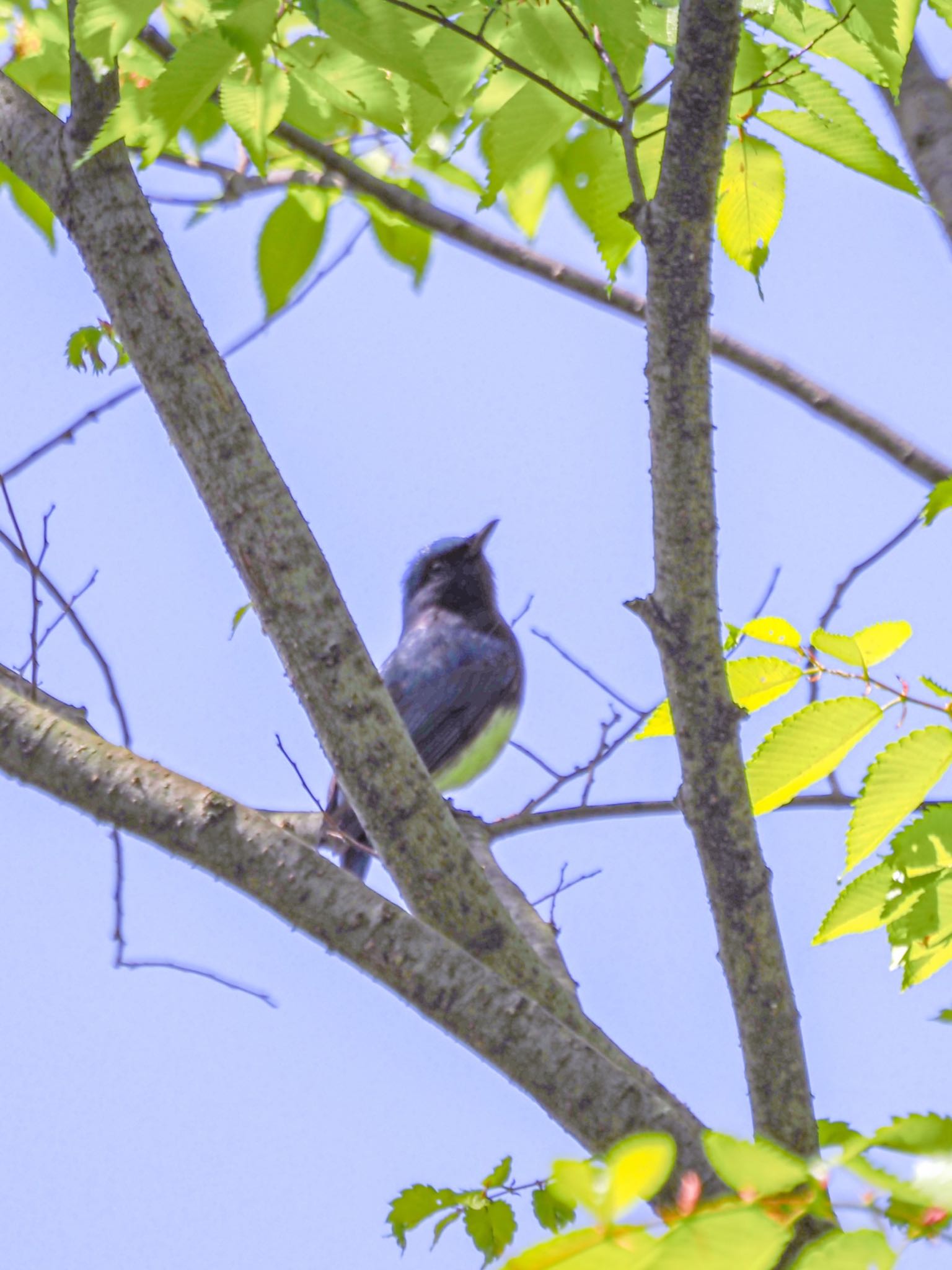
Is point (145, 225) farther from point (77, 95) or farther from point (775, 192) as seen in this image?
point (775, 192)

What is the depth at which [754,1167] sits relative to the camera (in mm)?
1021

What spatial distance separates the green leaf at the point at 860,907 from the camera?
1.95 meters

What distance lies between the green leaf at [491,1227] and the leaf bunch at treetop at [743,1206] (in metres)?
1.73

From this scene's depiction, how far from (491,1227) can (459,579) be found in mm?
5124

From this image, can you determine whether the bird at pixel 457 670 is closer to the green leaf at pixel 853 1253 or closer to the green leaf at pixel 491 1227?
the green leaf at pixel 491 1227

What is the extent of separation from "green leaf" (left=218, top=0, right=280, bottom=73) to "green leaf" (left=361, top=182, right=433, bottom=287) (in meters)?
1.57

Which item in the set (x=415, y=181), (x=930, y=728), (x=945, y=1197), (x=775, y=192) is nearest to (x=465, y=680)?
(x=415, y=181)

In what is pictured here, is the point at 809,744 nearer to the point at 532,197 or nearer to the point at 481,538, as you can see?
the point at 532,197

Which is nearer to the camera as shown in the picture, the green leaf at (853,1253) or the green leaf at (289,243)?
the green leaf at (853,1253)

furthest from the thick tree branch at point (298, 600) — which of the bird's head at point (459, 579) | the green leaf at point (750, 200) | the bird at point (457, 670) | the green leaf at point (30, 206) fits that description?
the bird's head at point (459, 579)

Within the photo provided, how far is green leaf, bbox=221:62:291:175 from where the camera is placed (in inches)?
89.4

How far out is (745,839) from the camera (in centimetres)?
209

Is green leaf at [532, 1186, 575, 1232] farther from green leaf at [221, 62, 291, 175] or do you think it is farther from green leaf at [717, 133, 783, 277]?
green leaf at [221, 62, 291, 175]

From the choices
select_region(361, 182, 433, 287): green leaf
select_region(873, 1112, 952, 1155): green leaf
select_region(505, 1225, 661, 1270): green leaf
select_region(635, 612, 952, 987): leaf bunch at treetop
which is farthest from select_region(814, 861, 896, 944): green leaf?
select_region(361, 182, 433, 287): green leaf
